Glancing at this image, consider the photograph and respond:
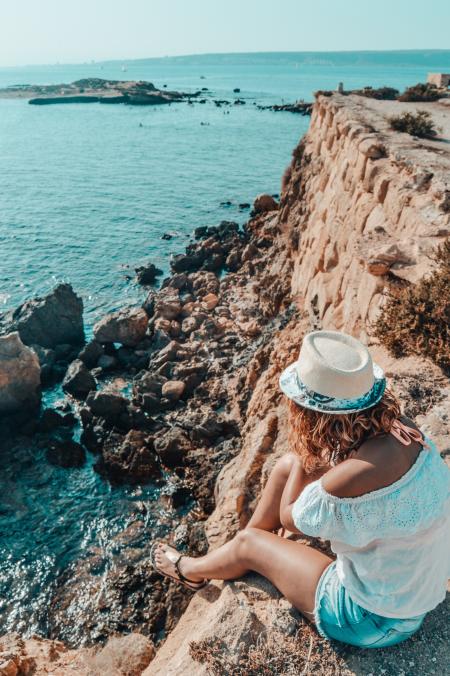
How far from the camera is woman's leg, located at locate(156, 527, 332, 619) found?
3771mm

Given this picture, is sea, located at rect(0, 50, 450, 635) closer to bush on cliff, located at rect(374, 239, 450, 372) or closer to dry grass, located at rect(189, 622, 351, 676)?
dry grass, located at rect(189, 622, 351, 676)

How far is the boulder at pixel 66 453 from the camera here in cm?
1186

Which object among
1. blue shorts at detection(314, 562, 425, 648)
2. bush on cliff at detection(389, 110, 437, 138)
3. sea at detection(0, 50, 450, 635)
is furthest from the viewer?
bush on cliff at detection(389, 110, 437, 138)

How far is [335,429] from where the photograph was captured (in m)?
3.27

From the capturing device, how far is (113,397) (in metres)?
13.2

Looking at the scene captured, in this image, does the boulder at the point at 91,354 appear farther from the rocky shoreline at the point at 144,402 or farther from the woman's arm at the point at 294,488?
the woman's arm at the point at 294,488

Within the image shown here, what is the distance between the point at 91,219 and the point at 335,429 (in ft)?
97.4

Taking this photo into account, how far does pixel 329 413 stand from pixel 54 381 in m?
13.4

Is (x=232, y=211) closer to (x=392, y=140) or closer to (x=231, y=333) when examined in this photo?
(x=231, y=333)

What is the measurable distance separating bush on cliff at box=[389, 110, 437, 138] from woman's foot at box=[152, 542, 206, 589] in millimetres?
12373

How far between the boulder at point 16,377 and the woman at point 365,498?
36.3ft

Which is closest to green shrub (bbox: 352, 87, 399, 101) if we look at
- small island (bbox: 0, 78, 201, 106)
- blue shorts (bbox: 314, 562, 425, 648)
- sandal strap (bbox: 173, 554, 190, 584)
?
sandal strap (bbox: 173, 554, 190, 584)

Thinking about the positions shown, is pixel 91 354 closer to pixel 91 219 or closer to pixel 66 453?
pixel 66 453

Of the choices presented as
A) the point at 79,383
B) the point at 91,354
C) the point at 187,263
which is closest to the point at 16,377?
the point at 79,383
